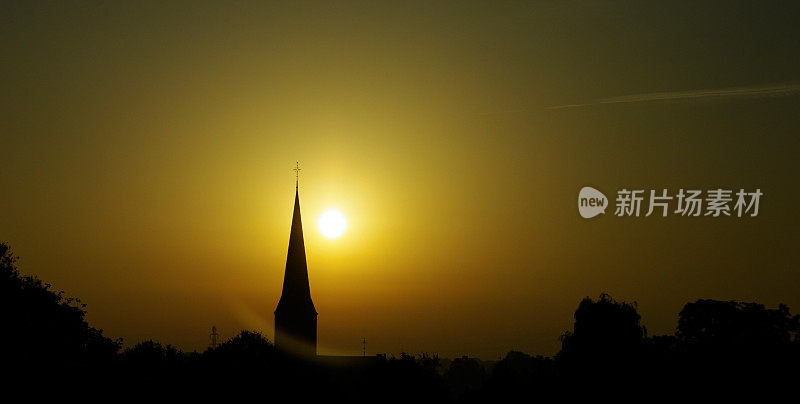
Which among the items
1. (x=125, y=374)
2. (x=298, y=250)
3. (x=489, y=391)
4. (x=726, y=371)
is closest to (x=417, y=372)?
(x=489, y=391)

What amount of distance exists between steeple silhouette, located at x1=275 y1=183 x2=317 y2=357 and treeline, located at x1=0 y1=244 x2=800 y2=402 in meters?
19.2

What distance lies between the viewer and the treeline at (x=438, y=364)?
6378 cm

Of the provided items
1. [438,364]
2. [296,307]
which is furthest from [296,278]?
[438,364]

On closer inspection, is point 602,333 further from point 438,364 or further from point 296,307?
point 296,307

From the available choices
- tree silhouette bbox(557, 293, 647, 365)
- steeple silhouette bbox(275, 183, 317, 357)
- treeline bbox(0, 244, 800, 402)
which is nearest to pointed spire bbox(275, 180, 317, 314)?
steeple silhouette bbox(275, 183, 317, 357)

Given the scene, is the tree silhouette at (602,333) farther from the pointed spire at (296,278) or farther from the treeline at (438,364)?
the pointed spire at (296,278)

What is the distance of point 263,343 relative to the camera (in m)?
112

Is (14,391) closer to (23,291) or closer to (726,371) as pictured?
(23,291)

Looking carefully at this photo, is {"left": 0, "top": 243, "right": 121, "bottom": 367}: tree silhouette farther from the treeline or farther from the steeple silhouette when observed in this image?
the steeple silhouette

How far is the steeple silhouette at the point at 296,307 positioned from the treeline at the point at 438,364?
1925 cm

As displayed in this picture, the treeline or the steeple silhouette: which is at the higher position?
the steeple silhouette

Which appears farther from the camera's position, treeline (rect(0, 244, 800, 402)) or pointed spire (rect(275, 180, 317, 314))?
pointed spire (rect(275, 180, 317, 314))

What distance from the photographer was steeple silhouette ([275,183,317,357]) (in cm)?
11481

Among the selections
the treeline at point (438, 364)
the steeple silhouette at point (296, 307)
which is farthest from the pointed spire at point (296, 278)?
the treeline at point (438, 364)
